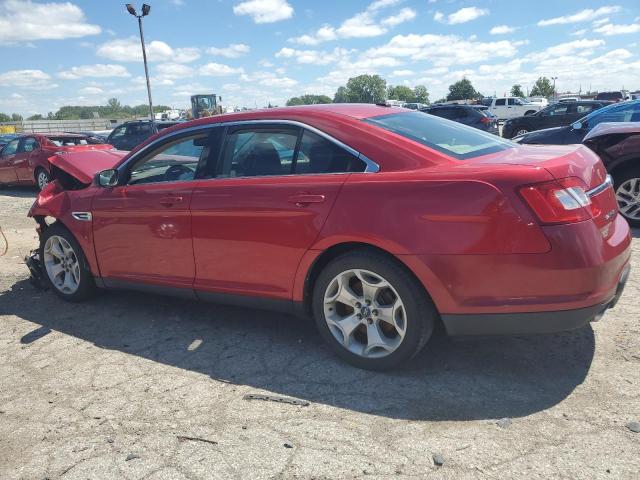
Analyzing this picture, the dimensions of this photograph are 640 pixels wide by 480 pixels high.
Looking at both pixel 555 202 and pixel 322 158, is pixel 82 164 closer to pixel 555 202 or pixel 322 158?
pixel 322 158

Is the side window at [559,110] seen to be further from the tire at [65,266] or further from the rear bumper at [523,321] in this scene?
the tire at [65,266]

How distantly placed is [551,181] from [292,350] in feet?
6.48

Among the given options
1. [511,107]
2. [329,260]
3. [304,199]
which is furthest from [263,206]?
[511,107]

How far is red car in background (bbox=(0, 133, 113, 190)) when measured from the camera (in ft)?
43.9

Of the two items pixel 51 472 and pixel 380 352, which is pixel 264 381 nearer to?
pixel 380 352

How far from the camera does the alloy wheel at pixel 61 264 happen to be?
4.78 metres

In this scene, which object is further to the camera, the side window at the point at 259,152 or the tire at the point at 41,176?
the tire at the point at 41,176

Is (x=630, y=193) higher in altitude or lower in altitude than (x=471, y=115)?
lower

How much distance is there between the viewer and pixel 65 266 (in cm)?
488

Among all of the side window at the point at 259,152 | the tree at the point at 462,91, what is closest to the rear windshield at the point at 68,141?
the side window at the point at 259,152

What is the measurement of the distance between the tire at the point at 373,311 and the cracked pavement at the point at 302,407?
15cm

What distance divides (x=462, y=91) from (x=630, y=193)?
9836 centimetres

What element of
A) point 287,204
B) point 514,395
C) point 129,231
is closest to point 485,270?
point 514,395

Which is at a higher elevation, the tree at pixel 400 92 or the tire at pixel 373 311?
the tree at pixel 400 92
